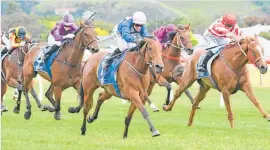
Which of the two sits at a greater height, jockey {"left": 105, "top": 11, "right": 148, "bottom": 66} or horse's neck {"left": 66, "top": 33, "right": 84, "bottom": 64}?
jockey {"left": 105, "top": 11, "right": 148, "bottom": 66}

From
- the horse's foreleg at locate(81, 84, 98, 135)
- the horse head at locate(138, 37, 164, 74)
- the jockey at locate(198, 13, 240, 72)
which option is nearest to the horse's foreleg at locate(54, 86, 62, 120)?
the horse's foreleg at locate(81, 84, 98, 135)

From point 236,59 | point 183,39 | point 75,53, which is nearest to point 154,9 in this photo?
point 183,39

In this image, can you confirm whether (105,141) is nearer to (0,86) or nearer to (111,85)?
(111,85)

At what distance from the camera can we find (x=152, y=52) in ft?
41.2

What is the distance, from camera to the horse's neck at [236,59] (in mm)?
14516

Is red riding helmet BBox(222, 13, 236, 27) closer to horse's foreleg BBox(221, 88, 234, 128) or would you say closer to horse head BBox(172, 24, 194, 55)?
horse's foreleg BBox(221, 88, 234, 128)

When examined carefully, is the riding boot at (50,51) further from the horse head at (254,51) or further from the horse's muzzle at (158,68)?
the horse's muzzle at (158,68)

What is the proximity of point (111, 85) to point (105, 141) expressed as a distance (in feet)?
4.36

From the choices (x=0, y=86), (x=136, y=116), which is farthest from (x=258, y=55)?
(x=0, y=86)

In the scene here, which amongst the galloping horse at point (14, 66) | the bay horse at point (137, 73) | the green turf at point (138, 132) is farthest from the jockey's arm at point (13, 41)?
the bay horse at point (137, 73)

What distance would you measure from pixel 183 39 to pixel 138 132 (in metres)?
5.29

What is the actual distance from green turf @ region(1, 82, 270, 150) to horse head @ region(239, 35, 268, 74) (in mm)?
1096

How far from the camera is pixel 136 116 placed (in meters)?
17.9

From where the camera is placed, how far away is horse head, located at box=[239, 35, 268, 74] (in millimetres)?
13852
